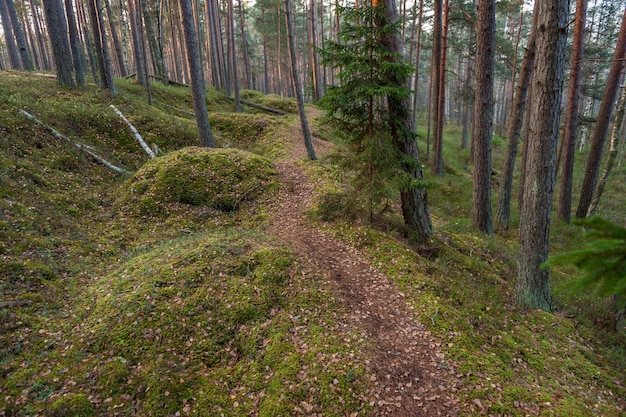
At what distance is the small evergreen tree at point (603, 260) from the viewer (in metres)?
→ 1.70

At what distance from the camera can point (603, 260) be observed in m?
1.75

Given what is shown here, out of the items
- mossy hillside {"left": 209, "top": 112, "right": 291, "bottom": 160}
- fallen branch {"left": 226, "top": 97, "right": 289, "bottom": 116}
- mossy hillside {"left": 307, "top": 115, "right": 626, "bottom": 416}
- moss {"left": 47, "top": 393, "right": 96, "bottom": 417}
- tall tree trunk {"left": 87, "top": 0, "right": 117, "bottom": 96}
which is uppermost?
tall tree trunk {"left": 87, "top": 0, "right": 117, "bottom": 96}

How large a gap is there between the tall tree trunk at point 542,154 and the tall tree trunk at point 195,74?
10862mm

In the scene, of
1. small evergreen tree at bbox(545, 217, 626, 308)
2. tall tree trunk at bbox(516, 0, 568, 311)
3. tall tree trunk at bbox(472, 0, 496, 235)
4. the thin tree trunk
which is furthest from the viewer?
the thin tree trunk

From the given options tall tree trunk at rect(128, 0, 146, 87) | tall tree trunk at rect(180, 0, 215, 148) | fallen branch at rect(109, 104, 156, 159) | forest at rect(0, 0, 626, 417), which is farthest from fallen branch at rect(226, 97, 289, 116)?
forest at rect(0, 0, 626, 417)

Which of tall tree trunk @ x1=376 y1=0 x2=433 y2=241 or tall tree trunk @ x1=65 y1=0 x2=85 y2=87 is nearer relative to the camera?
tall tree trunk @ x1=376 y1=0 x2=433 y2=241

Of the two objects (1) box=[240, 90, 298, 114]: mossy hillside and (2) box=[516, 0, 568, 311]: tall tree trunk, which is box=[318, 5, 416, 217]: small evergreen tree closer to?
(2) box=[516, 0, 568, 311]: tall tree trunk

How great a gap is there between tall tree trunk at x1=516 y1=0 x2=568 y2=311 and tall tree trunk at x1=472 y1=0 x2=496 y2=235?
3.28m

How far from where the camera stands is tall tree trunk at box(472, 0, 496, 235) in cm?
881

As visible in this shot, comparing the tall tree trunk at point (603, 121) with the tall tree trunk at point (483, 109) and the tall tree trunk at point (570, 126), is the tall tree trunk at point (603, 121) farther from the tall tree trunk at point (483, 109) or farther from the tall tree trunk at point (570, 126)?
the tall tree trunk at point (483, 109)

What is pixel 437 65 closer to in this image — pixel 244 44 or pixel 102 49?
pixel 102 49

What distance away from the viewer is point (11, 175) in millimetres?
8750

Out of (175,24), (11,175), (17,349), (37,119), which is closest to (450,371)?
(17,349)

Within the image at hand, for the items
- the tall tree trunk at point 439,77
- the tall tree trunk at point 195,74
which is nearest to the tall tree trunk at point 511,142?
the tall tree trunk at point 439,77
